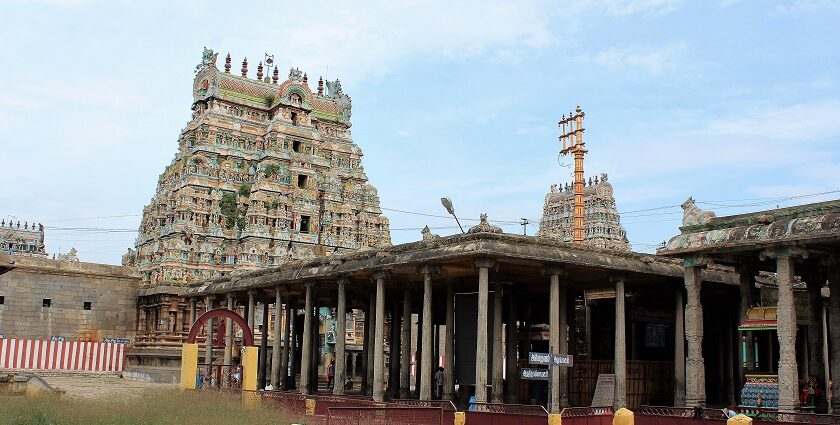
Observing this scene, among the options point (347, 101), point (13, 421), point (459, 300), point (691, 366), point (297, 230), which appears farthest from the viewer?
point (347, 101)

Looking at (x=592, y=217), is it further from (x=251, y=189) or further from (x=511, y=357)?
(x=511, y=357)

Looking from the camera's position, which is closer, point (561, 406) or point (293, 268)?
point (561, 406)

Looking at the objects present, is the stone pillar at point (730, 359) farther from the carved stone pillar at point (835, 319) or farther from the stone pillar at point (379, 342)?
the stone pillar at point (379, 342)

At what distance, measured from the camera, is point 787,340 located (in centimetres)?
1988

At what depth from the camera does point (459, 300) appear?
27.8 m

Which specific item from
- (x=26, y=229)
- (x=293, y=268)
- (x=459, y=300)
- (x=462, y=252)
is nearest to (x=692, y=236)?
(x=462, y=252)

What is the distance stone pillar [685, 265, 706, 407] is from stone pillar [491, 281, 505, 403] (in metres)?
5.55

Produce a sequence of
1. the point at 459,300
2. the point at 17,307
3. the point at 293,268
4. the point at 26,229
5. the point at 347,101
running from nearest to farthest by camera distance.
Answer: the point at 459,300
the point at 293,268
the point at 17,307
the point at 347,101
the point at 26,229

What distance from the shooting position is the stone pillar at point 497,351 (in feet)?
81.9

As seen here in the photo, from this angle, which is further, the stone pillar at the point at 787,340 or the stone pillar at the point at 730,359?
the stone pillar at the point at 730,359

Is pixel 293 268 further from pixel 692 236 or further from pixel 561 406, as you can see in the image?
pixel 692 236

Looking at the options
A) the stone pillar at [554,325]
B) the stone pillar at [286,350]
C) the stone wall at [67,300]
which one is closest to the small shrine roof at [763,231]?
the stone pillar at [554,325]

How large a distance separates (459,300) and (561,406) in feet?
16.5

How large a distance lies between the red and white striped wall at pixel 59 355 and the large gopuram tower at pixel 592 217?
2057 inches
